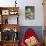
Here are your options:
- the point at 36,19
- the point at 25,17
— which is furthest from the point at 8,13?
the point at 36,19

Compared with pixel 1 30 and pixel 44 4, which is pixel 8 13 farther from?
pixel 44 4

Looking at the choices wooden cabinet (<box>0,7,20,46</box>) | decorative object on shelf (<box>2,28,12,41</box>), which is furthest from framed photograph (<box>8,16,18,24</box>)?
decorative object on shelf (<box>2,28,12,41</box>)

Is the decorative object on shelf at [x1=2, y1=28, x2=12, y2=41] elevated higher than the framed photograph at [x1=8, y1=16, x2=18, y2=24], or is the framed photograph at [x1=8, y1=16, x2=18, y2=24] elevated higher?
the framed photograph at [x1=8, y1=16, x2=18, y2=24]

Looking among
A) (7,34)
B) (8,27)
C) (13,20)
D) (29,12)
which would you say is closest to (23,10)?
(29,12)

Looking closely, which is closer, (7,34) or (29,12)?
(7,34)

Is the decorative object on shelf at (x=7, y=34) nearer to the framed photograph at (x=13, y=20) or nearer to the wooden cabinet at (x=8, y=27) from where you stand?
the wooden cabinet at (x=8, y=27)

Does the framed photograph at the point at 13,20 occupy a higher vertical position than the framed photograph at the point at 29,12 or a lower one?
lower

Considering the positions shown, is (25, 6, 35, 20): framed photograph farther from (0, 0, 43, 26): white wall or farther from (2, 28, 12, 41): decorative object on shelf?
(2, 28, 12, 41): decorative object on shelf

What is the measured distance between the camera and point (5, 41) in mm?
5344

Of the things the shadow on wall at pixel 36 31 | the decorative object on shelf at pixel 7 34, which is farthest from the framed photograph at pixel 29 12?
the decorative object on shelf at pixel 7 34

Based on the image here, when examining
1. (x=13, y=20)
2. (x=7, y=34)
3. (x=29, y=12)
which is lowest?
(x=7, y=34)

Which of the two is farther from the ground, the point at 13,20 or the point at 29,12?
the point at 29,12

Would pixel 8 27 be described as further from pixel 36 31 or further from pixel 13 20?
pixel 36 31

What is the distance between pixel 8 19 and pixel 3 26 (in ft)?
0.98
